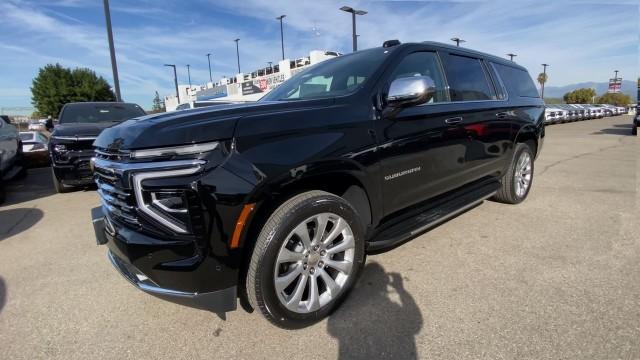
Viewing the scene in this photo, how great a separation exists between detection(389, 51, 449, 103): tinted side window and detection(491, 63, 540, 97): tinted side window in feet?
4.56

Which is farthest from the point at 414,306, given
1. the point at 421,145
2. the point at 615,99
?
the point at 615,99

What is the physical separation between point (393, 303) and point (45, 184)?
770 cm

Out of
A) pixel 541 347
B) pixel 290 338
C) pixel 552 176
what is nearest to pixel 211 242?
pixel 290 338

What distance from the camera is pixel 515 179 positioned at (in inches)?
177

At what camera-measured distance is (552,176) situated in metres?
6.56

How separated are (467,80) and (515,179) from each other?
5.42ft

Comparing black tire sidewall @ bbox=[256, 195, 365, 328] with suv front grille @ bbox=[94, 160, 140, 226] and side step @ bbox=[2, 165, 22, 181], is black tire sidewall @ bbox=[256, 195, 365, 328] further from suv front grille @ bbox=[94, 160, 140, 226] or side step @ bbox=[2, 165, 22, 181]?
side step @ bbox=[2, 165, 22, 181]

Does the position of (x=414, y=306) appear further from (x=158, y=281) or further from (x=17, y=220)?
(x=17, y=220)

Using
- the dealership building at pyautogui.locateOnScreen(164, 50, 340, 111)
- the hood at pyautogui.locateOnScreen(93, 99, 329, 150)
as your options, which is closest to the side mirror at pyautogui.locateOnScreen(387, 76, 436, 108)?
the hood at pyautogui.locateOnScreen(93, 99, 329, 150)

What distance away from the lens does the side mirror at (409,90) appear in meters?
2.39

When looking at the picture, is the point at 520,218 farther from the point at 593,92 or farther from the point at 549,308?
the point at 593,92

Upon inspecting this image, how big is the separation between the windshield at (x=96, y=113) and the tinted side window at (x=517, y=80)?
21.4 feet

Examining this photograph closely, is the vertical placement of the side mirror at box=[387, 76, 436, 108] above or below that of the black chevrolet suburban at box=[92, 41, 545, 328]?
above

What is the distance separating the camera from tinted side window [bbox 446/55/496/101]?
11.1 ft
